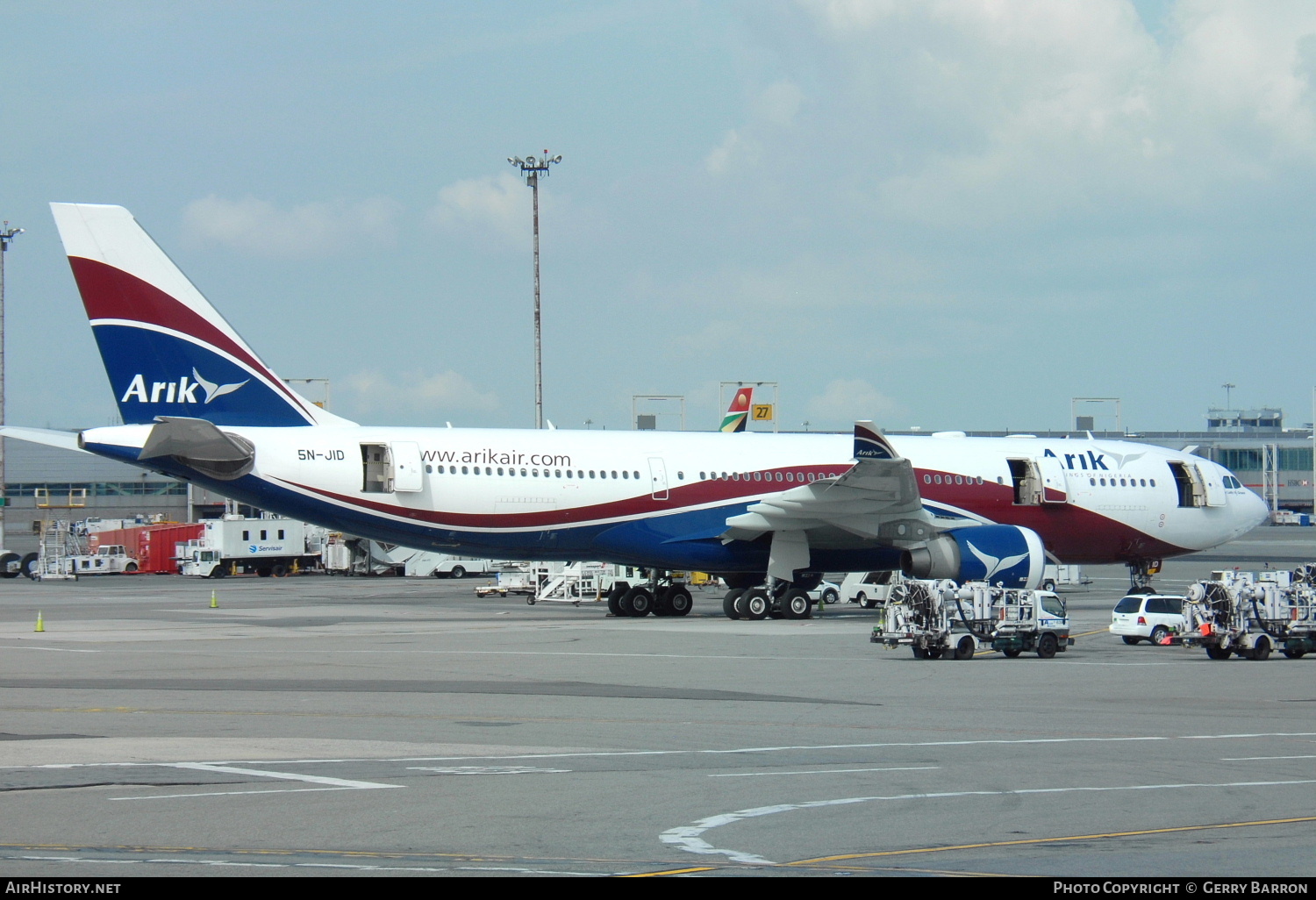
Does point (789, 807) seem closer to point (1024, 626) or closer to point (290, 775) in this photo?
point (290, 775)

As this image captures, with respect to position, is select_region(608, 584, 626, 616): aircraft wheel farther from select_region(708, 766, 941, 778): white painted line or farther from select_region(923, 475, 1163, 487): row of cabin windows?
select_region(708, 766, 941, 778): white painted line

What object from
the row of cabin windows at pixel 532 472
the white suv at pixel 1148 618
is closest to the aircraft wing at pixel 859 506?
the row of cabin windows at pixel 532 472

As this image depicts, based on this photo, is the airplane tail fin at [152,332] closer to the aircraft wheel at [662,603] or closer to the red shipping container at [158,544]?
the aircraft wheel at [662,603]

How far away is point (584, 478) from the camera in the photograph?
33062mm

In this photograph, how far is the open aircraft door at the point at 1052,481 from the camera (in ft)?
122

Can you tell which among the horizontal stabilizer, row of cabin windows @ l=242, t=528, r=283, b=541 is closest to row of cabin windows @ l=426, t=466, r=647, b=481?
the horizontal stabilizer

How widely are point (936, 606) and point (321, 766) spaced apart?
42.9 feet

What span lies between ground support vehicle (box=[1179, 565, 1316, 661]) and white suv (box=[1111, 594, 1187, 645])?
283 centimetres

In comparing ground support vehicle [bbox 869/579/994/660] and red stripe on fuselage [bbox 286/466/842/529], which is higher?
red stripe on fuselage [bbox 286/466/842/529]

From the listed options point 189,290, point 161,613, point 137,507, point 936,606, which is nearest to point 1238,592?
point 936,606

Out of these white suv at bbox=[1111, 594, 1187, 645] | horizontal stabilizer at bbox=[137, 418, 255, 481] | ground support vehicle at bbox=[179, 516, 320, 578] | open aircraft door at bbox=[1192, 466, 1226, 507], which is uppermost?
horizontal stabilizer at bbox=[137, 418, 255, 481]

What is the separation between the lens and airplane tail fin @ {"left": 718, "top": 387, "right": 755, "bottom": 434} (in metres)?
58.0

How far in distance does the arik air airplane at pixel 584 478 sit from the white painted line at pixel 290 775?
60.5ft
